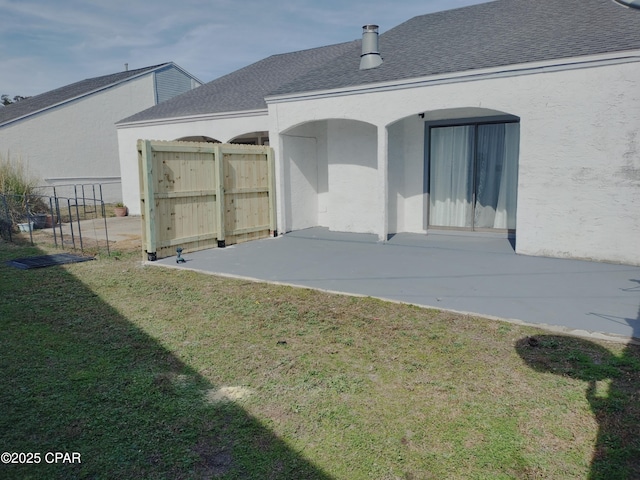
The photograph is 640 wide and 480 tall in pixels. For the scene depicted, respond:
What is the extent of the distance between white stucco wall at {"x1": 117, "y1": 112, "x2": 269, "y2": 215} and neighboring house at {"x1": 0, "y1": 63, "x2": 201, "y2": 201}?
4.86 m

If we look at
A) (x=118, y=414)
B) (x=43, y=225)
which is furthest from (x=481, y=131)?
(x=43, y=225)

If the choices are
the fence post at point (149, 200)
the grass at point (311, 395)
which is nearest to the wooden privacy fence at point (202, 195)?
the fence post at point (149, 200)

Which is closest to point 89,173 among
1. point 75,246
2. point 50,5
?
point 50,5

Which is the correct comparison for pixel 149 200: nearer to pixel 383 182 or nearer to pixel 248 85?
pixel 383 182

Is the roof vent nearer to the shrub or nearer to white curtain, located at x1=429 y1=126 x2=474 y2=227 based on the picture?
white curtain, located at x1=429 y1=126 x2=474 y2=227

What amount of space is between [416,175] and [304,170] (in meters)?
2.87

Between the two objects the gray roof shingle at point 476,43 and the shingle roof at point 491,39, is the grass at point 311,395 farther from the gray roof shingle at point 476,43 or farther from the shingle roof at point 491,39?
the gray roof shingle at point 476,43

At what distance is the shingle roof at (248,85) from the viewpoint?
46.3ft

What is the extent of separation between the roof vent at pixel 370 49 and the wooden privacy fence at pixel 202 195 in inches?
118

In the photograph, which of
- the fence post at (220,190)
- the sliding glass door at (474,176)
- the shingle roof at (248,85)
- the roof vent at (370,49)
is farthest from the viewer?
the shingle roof at (248,85)

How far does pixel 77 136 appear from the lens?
20797 millimetres

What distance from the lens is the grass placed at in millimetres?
2824

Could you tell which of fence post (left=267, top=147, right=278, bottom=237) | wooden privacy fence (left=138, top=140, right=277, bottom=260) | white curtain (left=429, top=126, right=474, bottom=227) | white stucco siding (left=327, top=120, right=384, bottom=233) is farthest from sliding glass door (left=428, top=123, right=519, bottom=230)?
wooden privacy fence (left=138, top=140, right=277, bottom=260)

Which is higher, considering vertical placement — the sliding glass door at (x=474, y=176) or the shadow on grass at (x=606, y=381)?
the sliding glass door at (x=474, y=176)
